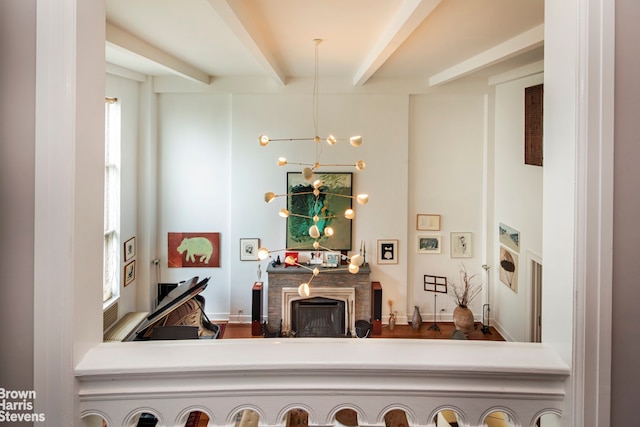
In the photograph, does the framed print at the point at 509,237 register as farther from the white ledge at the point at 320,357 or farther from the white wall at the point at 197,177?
the white ledge at the point at 320,357

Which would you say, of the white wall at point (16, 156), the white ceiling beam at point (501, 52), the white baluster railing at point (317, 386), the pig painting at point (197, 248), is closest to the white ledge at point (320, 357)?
the white baluster railing at point (317, 386)

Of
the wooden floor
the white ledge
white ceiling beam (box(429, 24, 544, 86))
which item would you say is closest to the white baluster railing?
the white ledge

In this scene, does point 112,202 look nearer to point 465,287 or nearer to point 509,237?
point 465,287

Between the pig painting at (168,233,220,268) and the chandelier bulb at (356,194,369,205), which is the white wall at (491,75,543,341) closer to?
the chandelier bulb at (356,194,369,205)

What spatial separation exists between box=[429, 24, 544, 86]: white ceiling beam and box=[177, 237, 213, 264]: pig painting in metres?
4.30

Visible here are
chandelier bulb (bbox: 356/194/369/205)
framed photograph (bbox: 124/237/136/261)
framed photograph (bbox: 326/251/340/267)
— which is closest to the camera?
chandelier bulb (bbox: 356/194/369/205)

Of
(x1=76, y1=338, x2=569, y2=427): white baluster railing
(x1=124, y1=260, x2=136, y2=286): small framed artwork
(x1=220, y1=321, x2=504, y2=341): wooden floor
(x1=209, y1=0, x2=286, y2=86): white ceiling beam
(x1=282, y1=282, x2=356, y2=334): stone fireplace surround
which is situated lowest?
(x1=220, y1=321, x2=504, y2=341): wooden floor

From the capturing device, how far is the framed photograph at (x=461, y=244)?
6.91 metres

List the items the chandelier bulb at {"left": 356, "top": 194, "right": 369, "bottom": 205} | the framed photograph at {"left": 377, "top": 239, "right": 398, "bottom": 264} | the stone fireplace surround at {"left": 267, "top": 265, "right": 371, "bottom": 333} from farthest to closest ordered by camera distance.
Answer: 1. the framed photograph at {"left": 377, "top": 239, "right": 398, "bottom": 264}
2. the stone fireplace surround at {"left": 267, "top": 265, "right": 371, "bottom": 333}
3. the chandelier bulb at {"left": 356, "top": 194, "right": 369, "bottom": 205}

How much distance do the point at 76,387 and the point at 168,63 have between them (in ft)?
14.8

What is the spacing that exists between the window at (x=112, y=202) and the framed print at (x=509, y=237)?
17.6 ft

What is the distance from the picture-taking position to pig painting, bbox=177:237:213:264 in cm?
688

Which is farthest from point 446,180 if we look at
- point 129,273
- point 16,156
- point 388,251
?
point 16,156

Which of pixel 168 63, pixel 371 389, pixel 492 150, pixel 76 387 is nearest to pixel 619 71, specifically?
pixel 371 389
